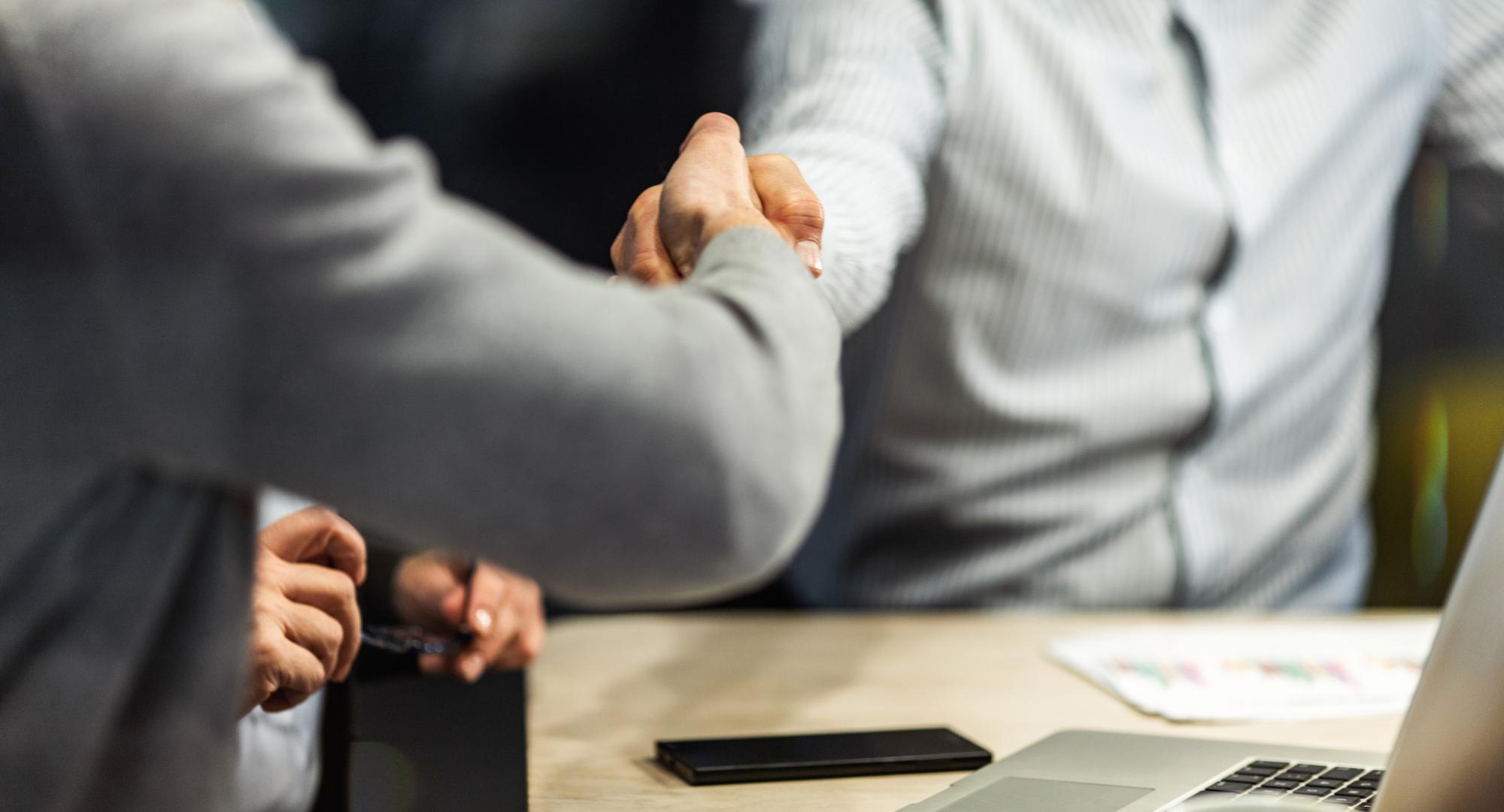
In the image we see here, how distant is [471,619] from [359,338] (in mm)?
499

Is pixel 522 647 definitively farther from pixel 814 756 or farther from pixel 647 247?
pixel 647 247

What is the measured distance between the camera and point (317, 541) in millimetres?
658

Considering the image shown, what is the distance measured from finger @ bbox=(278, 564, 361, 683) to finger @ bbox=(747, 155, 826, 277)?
0.30m

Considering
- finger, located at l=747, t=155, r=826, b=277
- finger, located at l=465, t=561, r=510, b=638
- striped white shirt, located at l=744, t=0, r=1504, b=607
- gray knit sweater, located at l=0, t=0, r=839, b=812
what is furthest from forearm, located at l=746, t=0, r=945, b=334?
gray knit sweater, located at l=0, t=0, r=839, b=812

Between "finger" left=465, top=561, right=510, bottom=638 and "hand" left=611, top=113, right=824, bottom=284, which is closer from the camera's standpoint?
"hand" left=611, top=113, right=824, bottom=284

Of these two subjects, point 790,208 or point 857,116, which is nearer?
point 790,208

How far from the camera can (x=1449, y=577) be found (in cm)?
172

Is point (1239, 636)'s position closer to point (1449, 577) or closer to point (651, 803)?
point (651, 803)

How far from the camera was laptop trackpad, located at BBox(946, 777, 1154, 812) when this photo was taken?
0.63 m

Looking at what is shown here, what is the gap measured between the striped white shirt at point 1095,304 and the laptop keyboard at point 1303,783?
Result: 1.94 ft

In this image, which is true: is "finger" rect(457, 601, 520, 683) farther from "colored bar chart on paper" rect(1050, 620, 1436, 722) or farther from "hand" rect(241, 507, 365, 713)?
"colored bar chart on paper" rect(1050, 620, 1436, 722)

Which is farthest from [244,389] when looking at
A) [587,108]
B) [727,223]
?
[587,108]

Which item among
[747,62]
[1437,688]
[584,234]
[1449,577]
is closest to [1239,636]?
[1437,688]

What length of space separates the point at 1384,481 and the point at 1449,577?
0.16m
